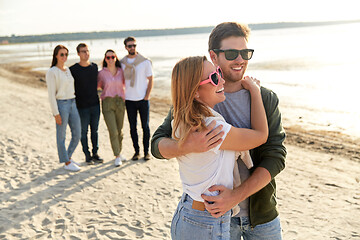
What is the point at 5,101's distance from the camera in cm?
1317

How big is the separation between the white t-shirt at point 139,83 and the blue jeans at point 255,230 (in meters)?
4.65

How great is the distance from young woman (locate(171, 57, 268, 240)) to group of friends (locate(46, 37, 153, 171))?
4671mm

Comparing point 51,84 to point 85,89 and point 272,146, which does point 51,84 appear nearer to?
point 85,89

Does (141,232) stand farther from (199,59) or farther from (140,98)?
(199,59)

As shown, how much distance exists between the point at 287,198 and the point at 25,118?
8.77 metres

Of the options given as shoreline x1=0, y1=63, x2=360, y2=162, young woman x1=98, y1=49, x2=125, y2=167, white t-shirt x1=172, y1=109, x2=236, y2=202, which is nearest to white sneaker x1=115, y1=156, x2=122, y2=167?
young woman x1=98, y1=49, x2=125, y2=167

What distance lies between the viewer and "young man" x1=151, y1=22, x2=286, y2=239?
190 cm

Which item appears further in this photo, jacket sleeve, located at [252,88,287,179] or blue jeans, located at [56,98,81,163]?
blue jeans, located at [56,98,81,163]

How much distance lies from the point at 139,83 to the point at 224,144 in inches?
191

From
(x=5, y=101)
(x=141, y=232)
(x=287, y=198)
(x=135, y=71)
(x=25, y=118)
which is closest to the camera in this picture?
(x=141, y=232)

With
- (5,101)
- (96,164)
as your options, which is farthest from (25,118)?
(96,164)

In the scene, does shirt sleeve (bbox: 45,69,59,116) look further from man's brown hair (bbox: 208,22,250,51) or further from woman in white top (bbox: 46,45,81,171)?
man's brown hair (bbox: 208,22,250,51)

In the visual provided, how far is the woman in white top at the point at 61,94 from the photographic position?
230 inches

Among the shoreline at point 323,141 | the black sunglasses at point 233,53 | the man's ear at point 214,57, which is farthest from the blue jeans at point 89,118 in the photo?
the black sunglasses at point 233,53
